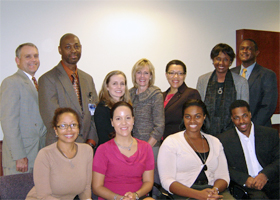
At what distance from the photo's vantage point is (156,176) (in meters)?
2.60

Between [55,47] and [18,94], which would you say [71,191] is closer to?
[18,94]

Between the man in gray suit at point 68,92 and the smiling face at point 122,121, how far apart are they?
551 millimetres

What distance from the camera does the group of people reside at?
2268 mm

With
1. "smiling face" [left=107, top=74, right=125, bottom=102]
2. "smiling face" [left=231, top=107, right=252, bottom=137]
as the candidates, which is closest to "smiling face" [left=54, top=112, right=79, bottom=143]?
"smiling face" [left=107, top=74, right=125, bottom=102]

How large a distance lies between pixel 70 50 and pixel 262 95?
243 centimetres

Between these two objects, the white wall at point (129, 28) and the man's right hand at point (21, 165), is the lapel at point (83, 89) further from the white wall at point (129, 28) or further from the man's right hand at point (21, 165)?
the white wall at point (129, 28)

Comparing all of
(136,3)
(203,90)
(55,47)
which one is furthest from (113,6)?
(203,90)

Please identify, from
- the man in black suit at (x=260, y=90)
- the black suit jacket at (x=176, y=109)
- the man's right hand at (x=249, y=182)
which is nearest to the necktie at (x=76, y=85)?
the black suit jacket at (x=176, y=109)

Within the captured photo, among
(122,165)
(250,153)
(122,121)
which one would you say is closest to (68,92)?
(122,121)

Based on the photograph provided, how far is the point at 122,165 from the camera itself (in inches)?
89.9

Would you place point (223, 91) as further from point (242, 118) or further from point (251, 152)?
point (251, 152)

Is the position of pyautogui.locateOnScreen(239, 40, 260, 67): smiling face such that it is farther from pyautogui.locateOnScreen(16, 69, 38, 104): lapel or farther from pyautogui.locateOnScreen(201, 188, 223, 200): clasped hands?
pyautogui.locateOnScreen(16, 69, 38, 104): lapel

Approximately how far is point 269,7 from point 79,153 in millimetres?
4697

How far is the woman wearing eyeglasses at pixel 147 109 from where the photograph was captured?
9.50ft
